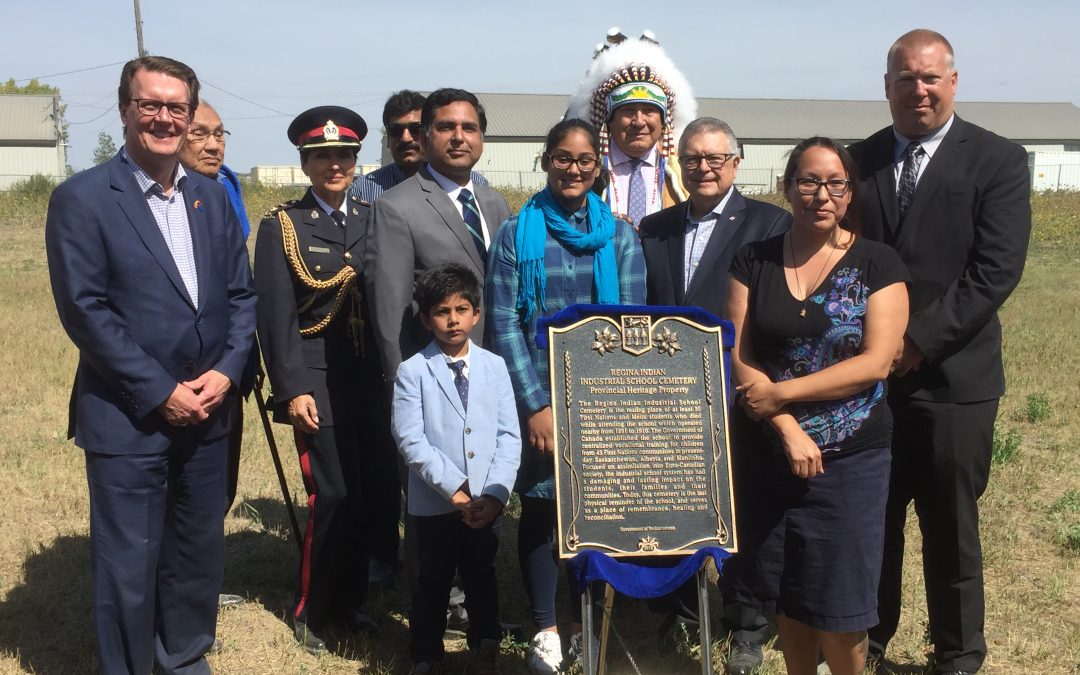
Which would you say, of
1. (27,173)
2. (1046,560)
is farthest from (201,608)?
(27,173)

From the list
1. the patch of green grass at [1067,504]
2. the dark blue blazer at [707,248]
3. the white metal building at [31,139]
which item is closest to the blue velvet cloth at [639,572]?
the dark blue blazer at [707,248]

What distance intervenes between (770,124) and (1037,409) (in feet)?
169

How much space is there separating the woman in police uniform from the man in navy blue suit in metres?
0.36

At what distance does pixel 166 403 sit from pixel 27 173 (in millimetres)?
56792

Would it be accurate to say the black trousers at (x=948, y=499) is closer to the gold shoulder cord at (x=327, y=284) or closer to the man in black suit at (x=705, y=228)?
the man in black suit at (x=705, y=228)

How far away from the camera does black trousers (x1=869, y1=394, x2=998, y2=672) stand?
4.18 meters

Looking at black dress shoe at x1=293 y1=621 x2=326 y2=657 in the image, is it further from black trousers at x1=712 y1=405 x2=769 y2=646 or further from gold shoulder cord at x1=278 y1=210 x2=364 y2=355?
black trousers at x1=712 y1=405 x2=769 y2=646

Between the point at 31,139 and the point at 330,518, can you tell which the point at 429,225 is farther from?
the point at 31,139

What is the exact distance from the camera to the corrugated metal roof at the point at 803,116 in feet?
183

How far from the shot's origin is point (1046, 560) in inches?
227

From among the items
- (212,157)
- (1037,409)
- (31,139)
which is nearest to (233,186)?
Answer: (212,157)

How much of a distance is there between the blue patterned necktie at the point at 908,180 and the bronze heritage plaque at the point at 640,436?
1.10 metres

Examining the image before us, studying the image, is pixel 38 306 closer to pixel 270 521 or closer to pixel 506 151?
pixel 270 521

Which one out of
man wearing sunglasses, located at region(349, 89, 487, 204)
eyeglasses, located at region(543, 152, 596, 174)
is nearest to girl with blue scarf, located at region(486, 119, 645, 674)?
eyeglasses, located at region(543, 152, 596, 174)
